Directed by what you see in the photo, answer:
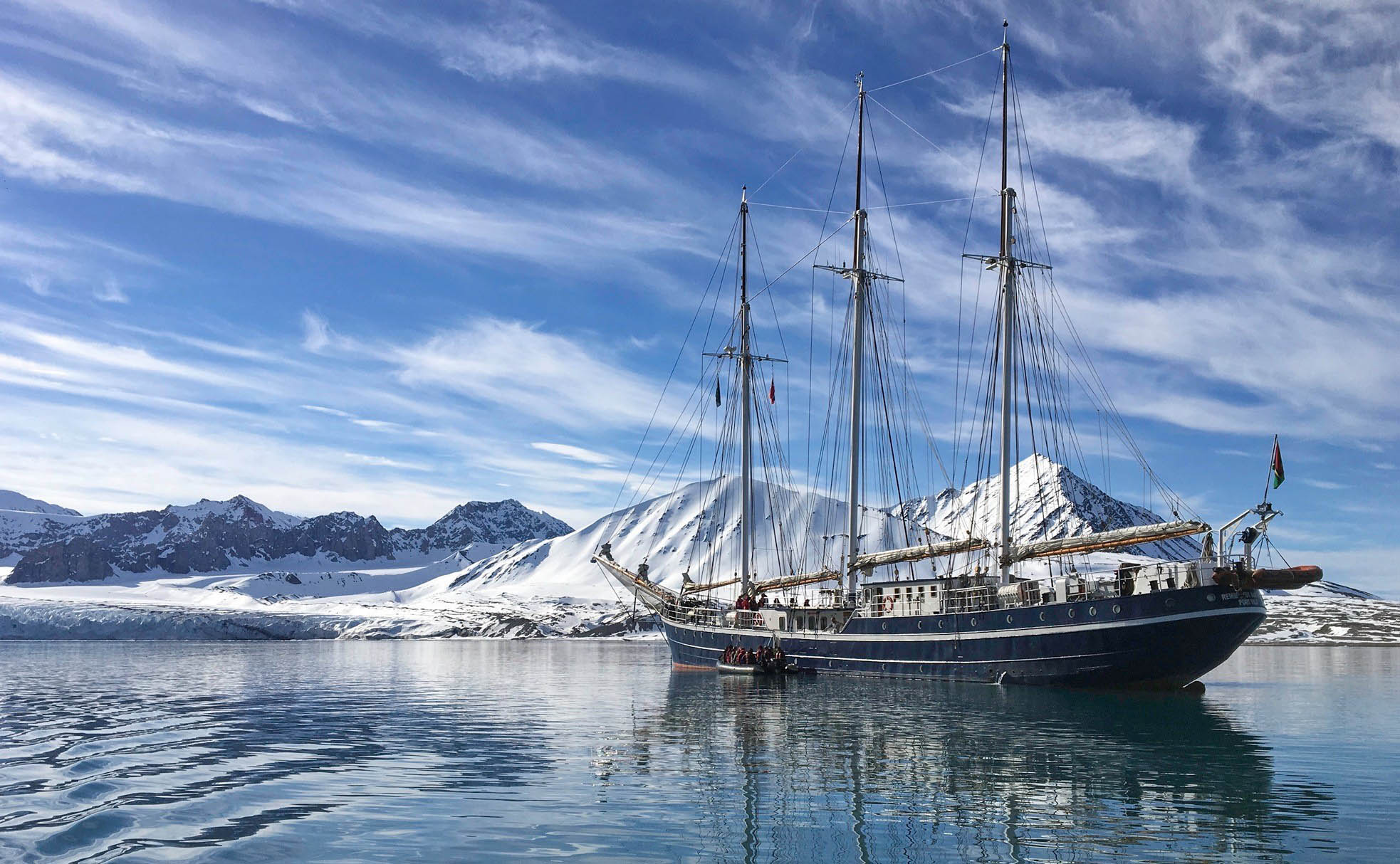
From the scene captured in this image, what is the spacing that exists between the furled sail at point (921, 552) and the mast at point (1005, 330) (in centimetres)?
217

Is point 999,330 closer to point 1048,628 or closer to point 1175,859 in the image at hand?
point 1048,628

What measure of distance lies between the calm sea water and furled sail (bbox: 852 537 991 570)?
17.7 m

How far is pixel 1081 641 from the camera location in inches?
2527

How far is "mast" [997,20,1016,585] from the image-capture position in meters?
75.7

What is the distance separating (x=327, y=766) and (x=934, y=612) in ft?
160

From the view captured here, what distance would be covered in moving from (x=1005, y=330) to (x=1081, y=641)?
80.8 feet

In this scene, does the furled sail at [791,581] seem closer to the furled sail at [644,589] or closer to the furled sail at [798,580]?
the furled sail at [798,580]

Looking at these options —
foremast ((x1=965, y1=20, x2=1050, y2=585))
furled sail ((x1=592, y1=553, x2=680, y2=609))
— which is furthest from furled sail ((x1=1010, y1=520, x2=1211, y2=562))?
furled sail ((x1=592, y1=553, x2=680, y2=609))

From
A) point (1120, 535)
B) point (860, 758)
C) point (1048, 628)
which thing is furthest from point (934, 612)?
point (860, 758)

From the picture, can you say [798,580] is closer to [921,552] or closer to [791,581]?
[791,581]

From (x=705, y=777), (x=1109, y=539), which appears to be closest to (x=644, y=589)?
(x=1109, y=539)

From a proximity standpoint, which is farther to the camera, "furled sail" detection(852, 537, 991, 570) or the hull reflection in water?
"furled sail" detection(852, 537, 991, 570)

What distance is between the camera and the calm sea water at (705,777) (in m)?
22.4

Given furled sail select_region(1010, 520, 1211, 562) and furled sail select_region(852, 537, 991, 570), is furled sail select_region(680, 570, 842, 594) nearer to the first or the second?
furled sail select_region(852, 537, 991, 570)
